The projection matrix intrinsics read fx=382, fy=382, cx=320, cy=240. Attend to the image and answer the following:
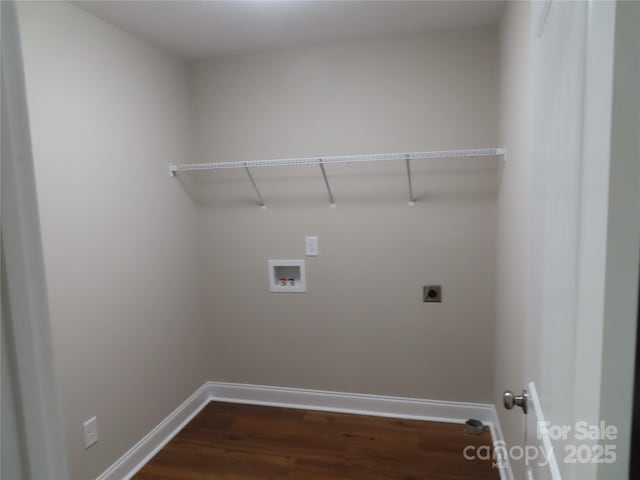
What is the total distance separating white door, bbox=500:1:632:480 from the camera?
1.40 feet

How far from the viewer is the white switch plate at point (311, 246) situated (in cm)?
262

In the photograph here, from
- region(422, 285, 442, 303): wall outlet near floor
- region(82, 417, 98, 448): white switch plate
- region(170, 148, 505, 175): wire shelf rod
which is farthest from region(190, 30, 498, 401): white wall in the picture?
region(82, 417, 98, 448): white switch plate

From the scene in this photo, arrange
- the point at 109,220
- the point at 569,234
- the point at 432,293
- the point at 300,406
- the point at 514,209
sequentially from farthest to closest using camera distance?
the point at 300,406
the point at 432,293
the point at 109,220
the point at 514,209
the point at 569,234

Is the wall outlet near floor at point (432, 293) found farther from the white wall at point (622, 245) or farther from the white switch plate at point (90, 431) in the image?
the white wall at point (622, 245)

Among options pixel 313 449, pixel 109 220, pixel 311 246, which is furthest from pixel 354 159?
pixel 313 449

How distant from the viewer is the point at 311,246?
8.61 feet

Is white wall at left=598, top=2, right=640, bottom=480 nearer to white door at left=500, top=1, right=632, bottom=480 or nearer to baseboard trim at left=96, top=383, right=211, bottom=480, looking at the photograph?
white door at left=500, top=1, right=632, bottom=480

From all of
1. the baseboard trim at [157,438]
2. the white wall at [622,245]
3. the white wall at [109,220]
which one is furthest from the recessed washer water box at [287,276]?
the white wall at [622,245]

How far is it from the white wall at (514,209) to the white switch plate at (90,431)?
1969 mm

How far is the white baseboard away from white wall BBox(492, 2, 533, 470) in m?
0.32

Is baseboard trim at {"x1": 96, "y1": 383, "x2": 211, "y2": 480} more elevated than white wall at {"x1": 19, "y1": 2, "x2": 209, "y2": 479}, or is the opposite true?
white wall at {"x1": 19, "y1": 2, "x2": 209, "y2": 479}

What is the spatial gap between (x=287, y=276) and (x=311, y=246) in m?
0.29

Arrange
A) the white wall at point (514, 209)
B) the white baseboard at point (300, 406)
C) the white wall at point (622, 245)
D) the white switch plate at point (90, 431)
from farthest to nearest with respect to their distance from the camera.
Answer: the white baseboard at point (300, 406) < the white switch plate at point (90, 431) < the white wall at point (514, 209) < the white wall at point (622, 245)

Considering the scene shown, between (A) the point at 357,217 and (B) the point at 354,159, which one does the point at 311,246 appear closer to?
(A) the point at 357,217
